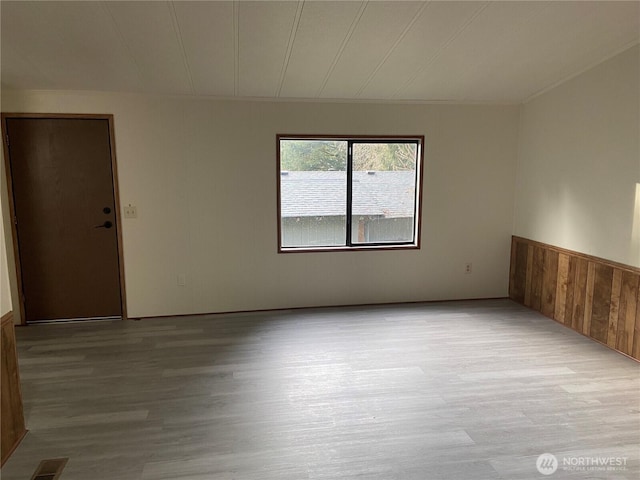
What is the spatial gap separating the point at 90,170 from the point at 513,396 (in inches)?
159

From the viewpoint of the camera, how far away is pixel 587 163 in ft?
12.2

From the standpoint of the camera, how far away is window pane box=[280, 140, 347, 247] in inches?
173

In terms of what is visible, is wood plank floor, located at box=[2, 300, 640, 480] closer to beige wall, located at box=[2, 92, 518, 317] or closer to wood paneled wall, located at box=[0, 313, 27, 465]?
wood paneled wall, located at box=[0, 313, 27, 465]

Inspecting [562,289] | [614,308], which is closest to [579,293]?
[562,289]

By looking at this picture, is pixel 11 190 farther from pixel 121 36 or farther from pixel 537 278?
pixel 537 278

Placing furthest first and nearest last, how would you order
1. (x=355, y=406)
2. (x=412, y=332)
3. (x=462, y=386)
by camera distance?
1. (x=412, y=332)
2. (x=462, y=386)
3. (x=355, y=406)

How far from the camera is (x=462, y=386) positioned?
112 inches

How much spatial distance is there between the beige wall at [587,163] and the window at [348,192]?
1191mm

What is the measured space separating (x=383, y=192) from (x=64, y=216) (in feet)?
10.5

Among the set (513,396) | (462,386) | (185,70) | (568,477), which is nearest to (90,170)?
(185,70)

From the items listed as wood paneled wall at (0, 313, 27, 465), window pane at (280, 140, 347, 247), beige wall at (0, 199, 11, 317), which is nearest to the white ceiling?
window pane at (280, 140, 347, 247)

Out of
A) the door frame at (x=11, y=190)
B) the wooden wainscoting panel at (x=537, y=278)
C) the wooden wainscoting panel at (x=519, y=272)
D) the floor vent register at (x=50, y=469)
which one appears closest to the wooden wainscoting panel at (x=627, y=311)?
the wooden wainscoting panel at (x=537, y=278)

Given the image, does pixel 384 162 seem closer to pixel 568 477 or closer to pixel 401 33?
pixel 401 33

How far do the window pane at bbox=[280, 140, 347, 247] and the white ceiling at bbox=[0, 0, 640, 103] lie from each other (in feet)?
1.87
